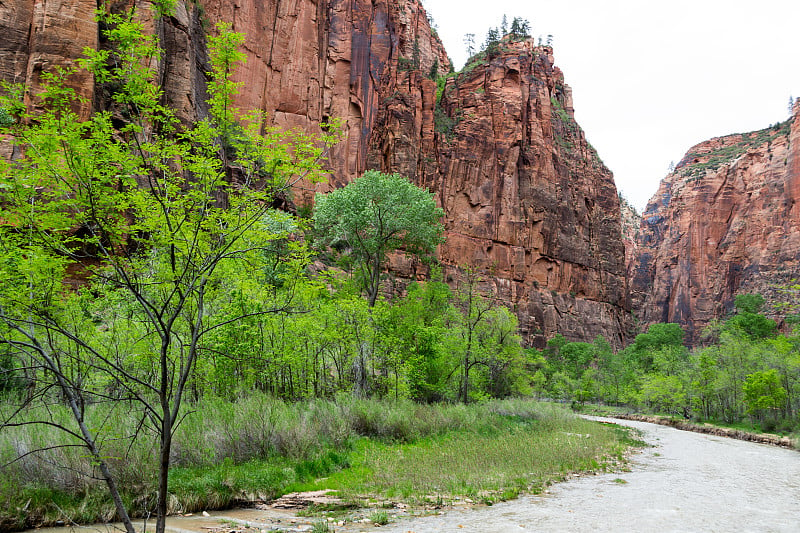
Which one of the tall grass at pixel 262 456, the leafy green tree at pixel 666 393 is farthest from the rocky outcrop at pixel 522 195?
the tall grass at pixel 262 456

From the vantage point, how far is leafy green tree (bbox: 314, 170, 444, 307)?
1115 inches

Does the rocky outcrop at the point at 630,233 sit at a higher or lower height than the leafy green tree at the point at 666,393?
higher

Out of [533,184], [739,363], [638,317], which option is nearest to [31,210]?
[739,363]

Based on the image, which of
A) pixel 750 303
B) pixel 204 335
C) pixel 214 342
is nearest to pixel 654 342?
pixel 750 303

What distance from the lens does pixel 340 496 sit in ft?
34.2

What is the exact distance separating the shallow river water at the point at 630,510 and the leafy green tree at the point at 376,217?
671 inches

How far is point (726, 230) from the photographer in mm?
111188

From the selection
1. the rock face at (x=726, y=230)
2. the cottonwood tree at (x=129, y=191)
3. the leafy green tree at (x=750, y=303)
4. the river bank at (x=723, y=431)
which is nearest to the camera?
Answer: the cottonwood tree at (x=129, y=191)

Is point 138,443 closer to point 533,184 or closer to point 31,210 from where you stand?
point 31,210

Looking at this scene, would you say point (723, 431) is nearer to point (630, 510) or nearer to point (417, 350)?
point (417, 350)

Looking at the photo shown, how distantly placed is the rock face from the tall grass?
312ft

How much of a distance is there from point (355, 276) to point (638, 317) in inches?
4588

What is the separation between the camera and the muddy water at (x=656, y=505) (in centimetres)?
879

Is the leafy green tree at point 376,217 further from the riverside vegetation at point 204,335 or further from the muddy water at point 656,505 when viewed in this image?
the muddy water at point 656,505
